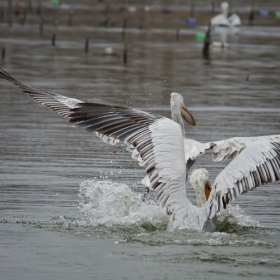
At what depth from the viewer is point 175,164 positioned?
782 cm

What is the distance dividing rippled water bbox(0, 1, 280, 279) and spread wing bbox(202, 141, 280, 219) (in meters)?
0.36

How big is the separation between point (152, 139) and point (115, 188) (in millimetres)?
1330

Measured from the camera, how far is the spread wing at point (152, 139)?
7836mm

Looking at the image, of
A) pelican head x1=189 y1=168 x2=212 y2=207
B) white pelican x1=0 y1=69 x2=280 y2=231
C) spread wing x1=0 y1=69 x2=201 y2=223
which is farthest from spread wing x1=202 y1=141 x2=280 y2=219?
pelican head x1=189 y1=168 x2=212 y2=207

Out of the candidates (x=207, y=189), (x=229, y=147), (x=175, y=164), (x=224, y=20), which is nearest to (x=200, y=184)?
(x=207, y=189)

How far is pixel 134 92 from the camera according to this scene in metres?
18.1

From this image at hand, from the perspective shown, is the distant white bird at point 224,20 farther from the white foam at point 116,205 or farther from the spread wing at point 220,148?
the white foam at point 116,205

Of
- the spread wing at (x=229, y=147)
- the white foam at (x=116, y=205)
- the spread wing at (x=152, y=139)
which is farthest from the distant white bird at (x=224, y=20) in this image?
the spread wing at (x=152, y=139)

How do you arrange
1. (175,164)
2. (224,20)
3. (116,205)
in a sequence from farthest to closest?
(224,20) < (116,205) < (175,164)

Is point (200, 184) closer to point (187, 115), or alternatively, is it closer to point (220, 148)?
point (220, 148)

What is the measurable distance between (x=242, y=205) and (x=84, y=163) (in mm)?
2557

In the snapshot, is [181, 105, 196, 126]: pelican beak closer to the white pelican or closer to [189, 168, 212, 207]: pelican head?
[189, 168, 212, 207]: pelican head

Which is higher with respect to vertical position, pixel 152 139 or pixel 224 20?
pixel 152 139

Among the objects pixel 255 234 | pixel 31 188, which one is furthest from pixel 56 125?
pixel 255 234
